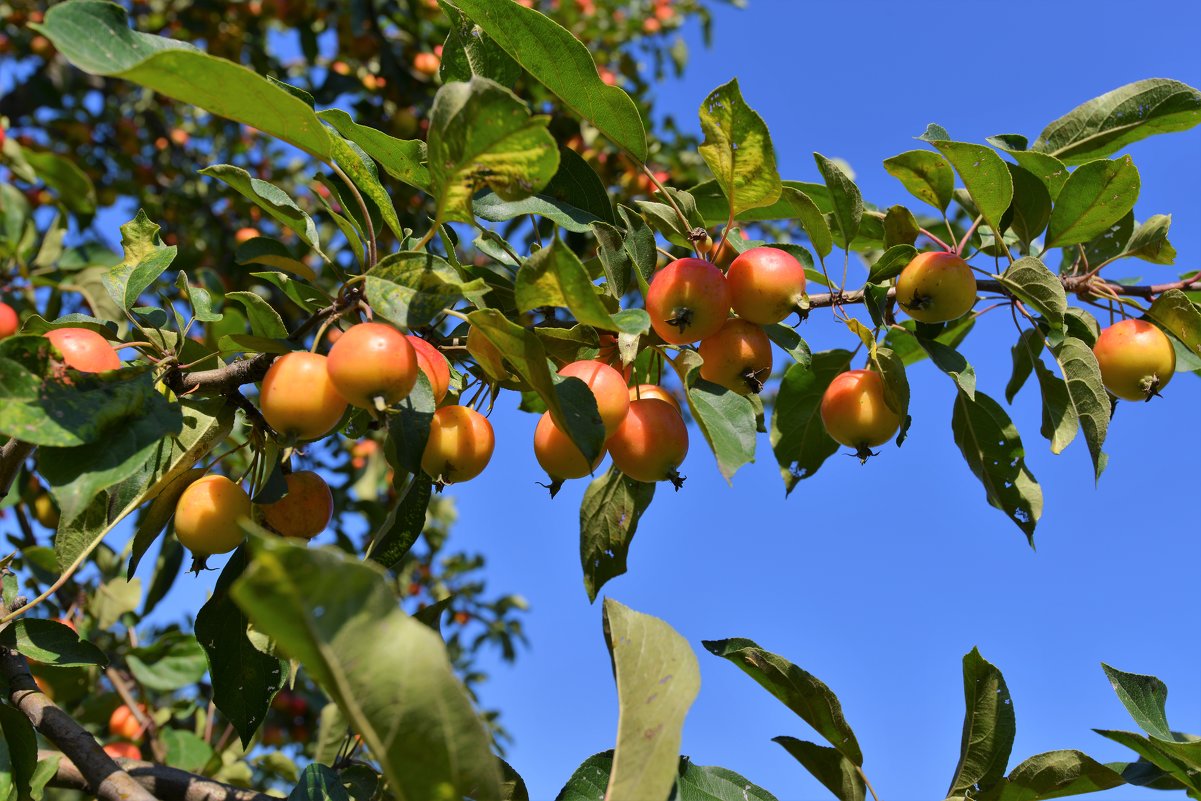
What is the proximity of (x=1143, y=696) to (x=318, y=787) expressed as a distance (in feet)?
4.19

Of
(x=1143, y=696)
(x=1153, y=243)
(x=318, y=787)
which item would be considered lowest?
(x=318, y=787)

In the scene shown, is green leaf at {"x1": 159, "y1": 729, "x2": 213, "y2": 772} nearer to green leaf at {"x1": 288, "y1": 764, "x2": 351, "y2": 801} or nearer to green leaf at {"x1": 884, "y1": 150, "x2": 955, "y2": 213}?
green leaf at {"x1": 288, "y1": 764, "x2": 351, "y2": 801}

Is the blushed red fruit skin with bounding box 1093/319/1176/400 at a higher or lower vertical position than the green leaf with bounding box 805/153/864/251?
lower

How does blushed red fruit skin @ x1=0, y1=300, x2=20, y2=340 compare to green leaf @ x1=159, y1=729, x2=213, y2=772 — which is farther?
green leaf @ x1=159, y1=729, x2=213, y2=772

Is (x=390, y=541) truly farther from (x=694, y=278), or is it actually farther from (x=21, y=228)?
(x=21, y=228)

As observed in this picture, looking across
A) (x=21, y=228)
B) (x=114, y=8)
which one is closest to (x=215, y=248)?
(x=21, y=228)

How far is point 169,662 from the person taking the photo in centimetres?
273

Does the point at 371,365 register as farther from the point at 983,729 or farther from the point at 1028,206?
the point at 1028,206

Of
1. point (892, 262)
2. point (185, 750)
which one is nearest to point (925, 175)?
point (892, 262)

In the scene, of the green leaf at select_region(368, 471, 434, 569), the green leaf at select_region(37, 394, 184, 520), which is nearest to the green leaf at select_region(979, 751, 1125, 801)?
the green leaf at select_region(368, 471, 434, 569)

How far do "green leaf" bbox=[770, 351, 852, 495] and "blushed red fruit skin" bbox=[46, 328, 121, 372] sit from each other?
1174 mm

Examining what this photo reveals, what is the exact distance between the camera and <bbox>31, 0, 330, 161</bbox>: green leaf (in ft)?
3.24

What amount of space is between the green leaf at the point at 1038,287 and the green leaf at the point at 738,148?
423mm

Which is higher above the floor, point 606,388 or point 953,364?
point 953,364
